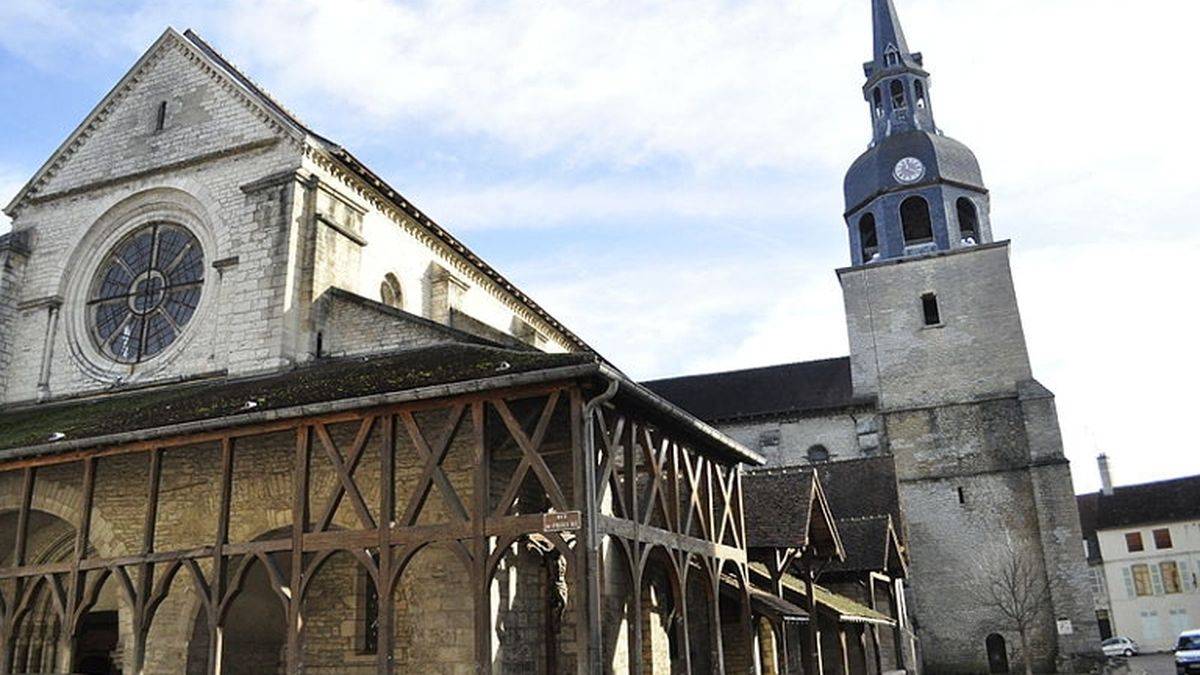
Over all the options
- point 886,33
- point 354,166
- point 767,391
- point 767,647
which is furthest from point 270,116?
point 886,33

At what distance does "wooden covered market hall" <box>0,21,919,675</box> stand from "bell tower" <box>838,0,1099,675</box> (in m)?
6.33

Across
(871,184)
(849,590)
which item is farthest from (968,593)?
(871,184)

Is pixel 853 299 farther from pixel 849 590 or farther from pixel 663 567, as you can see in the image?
pixel 663 567

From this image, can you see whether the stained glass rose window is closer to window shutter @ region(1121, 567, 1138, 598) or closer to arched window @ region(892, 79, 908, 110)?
arched window @ region(892, 79, 908, 110)

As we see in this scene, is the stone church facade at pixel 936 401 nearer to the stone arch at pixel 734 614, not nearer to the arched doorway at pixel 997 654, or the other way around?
the arched doorway at pixel 997 654

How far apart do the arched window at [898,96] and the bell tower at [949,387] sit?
0.10 ft

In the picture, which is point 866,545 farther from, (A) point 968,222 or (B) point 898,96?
(B) point 898,96

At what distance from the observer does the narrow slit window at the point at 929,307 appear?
26656 millimetres

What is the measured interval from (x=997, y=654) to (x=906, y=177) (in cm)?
1298

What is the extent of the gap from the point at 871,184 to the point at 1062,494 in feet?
32.4

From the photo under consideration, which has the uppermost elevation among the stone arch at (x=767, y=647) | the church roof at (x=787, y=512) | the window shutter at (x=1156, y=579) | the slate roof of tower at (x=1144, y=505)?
the slate roof of tower at (x=1144, y=505)

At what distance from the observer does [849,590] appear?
18266 mm

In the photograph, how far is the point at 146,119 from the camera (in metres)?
16.7

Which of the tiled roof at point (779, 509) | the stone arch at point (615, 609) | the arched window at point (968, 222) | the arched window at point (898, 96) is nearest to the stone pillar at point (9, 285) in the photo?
the stone arch at point (615, 609)
